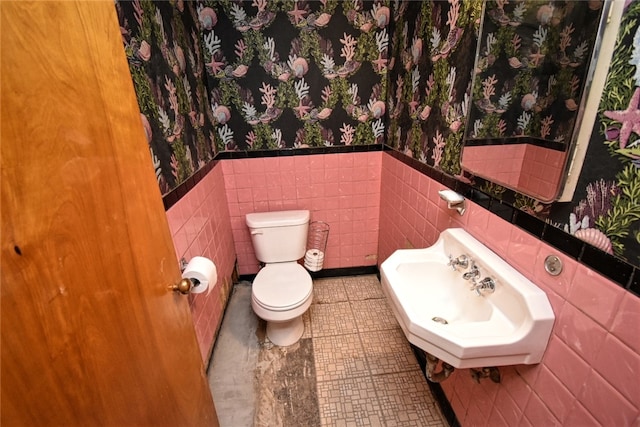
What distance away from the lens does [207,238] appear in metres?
1.63

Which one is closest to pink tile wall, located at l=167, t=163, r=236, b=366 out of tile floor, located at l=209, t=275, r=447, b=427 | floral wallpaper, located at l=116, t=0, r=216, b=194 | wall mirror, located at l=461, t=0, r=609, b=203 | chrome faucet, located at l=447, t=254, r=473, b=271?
floral wallpaper, located at l=116, t=0, r=216, b=194

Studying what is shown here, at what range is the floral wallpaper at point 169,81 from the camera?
1045 mm

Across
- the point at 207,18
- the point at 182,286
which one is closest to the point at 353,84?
the point at 207,18

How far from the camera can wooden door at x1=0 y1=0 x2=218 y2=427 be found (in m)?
0.39

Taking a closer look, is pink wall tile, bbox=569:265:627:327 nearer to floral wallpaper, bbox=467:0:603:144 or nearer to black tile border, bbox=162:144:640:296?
black tile border, bbox=162:144:640:296

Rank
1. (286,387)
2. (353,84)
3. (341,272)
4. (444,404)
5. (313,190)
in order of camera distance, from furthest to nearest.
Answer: (341,272) → (313,190) → (353,84) → (286,387) → (444,404)

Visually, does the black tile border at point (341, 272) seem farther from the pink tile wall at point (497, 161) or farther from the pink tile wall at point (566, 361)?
the pink tile wall at point (497, 161)

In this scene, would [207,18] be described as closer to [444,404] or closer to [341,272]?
[341,272]

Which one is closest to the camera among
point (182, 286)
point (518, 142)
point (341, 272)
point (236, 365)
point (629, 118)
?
point (629, 118)

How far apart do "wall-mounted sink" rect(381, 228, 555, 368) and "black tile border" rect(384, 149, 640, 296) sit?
153mm

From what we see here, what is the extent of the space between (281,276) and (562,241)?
4.72 feet

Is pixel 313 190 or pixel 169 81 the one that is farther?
pixel 313 190

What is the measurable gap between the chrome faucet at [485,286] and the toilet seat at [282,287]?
3.05ft

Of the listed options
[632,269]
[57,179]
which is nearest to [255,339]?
[57,179]
